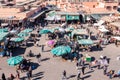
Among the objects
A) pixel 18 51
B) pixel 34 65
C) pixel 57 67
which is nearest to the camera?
pixel 57 67

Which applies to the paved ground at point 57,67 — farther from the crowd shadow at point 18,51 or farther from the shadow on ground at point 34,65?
the shadow on ground at point 34,65

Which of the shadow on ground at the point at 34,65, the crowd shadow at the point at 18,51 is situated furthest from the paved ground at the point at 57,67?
the shadow on ground at the point at 34,65

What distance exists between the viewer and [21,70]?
80.7 feet

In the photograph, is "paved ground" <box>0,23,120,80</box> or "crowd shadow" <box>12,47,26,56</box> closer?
"paved ground" <box>0,23,120,80</box>

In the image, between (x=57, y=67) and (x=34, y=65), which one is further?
(x=34, y=65)

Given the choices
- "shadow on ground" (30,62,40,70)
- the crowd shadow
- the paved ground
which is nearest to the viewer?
the paved ground

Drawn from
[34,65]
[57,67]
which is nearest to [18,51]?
[34,65]

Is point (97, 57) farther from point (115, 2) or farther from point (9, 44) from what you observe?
point (115, 2)

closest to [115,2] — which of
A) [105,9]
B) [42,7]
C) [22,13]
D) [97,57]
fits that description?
[105,9]

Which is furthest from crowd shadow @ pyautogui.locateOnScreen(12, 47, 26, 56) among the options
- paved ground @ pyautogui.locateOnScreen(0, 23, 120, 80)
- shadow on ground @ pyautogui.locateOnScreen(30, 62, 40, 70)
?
shadow on ground @ pyautogui.locateOnScreen(30, 62, 40, 70)

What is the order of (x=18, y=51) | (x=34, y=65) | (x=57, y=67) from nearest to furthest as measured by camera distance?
(x=57, y=67) < (x=34, y=65) < (x=18, y=51)

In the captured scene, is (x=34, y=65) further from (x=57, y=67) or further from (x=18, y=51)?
(x=18, y=51)

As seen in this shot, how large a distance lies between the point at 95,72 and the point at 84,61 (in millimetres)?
3019

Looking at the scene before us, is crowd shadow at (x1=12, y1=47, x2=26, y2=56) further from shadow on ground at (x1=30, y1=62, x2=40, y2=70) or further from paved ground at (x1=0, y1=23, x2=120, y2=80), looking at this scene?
shadow on ground at (x1=30, y1=62, x2=40, y2=70)
